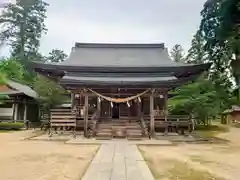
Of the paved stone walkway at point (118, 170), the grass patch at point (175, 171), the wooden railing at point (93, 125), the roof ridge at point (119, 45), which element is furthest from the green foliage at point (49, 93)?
the grass patch at point (175, 171)

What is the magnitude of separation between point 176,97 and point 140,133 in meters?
7.48

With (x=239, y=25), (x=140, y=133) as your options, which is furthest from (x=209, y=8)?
(x=140, y=133)

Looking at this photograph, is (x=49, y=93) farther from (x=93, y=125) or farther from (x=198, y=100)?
(x=198, y=100)

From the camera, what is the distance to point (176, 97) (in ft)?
74.5

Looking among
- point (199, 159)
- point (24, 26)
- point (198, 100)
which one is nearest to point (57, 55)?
point (24, 26)

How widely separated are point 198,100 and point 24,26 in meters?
28.2

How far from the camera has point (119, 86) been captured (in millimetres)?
17125

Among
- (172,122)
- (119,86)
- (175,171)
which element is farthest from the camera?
(119,86)

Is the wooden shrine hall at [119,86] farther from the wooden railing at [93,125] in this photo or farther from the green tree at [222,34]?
the green tree at [222,34]

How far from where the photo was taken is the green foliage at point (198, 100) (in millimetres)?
20984

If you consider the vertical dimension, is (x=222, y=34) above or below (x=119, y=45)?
below

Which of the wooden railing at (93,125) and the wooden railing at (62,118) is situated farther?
the wooden railing at (62,118)

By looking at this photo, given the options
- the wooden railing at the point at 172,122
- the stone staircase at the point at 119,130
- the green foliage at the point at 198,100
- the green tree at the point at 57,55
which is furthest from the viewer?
the green tree at the point at 57,55

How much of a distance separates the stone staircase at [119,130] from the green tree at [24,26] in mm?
25072
